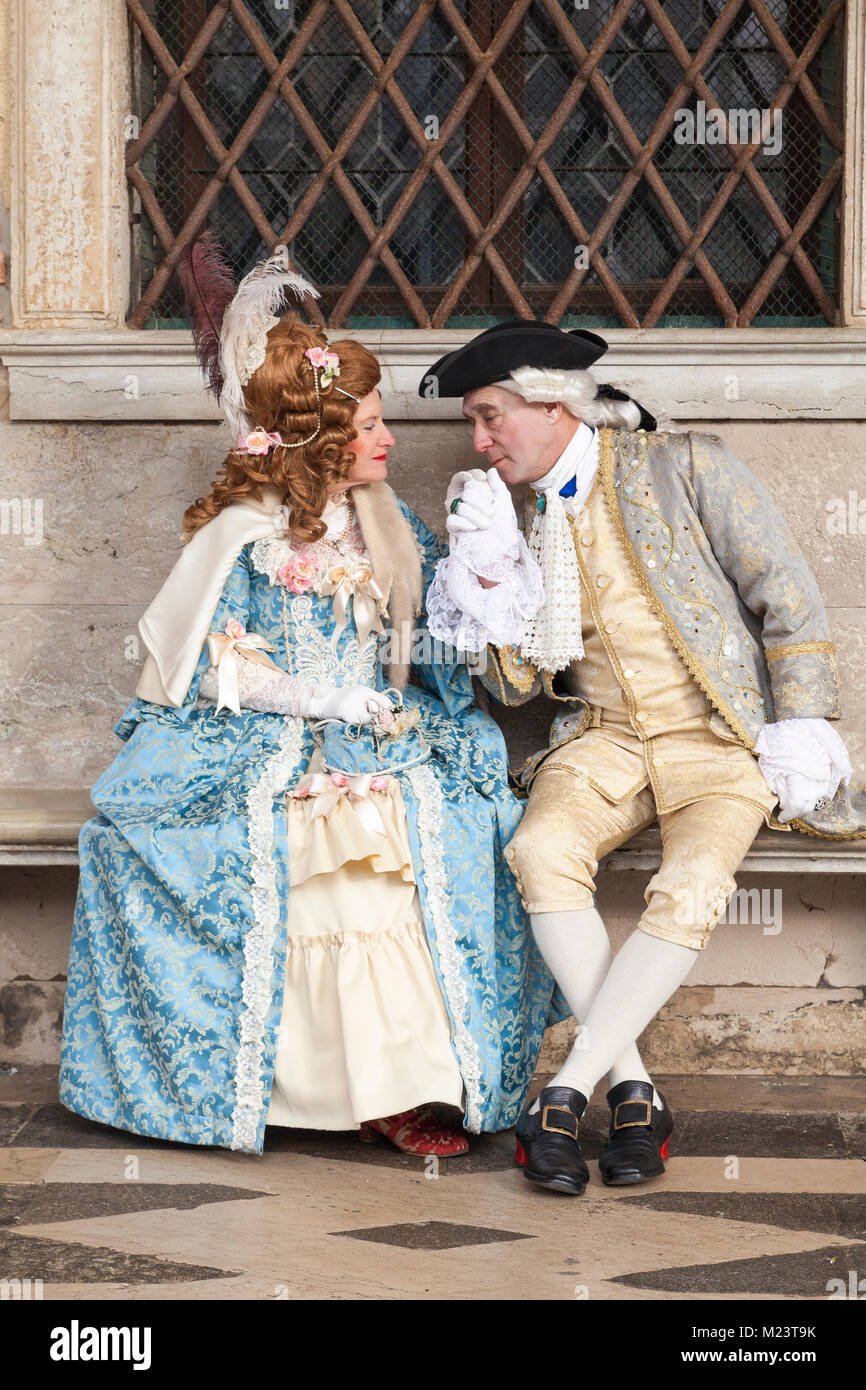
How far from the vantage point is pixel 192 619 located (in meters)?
3.04

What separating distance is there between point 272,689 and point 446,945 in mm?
637

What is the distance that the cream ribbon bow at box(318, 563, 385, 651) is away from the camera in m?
3.10

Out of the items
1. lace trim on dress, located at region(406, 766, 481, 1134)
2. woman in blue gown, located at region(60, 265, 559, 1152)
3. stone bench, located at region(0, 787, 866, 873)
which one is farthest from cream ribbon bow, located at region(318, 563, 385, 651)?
stone bench, located at region(0, 787, 866, 873)

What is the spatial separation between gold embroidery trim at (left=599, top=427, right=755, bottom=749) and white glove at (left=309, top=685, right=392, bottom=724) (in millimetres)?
589

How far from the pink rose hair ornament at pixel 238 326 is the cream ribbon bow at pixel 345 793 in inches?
27.5

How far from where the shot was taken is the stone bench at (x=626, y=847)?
10.2ft

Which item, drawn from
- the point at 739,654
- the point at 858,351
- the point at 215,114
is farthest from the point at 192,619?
the point at 858,351

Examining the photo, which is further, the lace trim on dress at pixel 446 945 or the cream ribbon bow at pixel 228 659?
the cream ribbon bow at pixel 228 659

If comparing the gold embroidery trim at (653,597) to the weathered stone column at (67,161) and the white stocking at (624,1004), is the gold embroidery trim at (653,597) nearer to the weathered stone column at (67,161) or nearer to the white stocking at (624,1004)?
the white stocking at (624,1004)

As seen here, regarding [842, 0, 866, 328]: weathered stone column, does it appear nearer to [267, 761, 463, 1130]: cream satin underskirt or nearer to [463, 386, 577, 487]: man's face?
[463, 386, 577, 487]: man's face

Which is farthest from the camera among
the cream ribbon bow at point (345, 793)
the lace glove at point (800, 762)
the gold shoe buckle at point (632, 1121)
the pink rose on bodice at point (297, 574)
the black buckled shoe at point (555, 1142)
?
the pink rose on bodice at point (297, 574)

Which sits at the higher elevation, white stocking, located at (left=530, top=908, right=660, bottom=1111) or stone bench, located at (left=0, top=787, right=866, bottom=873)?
stone bench, located at (left=0, top=787, right=866, bottom=873)

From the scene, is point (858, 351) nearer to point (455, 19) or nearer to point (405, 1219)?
point (455, 19)

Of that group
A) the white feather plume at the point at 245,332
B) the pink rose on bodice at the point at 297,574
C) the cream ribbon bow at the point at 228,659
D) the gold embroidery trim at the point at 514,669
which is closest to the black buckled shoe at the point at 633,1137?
the gold embroidery trim at the point at 514,669
